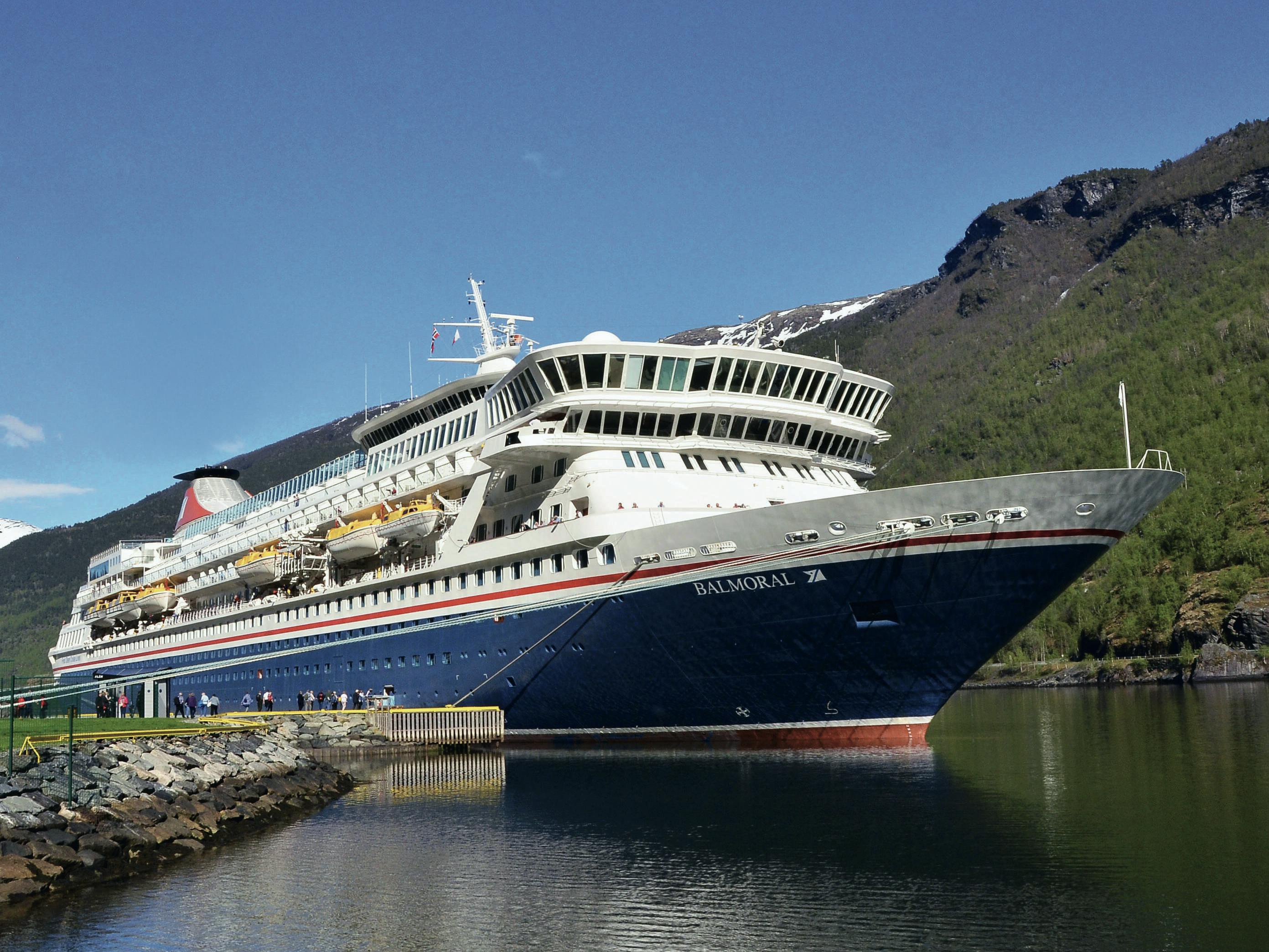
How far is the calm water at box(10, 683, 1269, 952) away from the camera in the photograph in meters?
13.1

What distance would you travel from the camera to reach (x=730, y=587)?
27.8m

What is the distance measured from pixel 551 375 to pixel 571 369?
0.65m

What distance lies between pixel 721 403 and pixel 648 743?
387 inches

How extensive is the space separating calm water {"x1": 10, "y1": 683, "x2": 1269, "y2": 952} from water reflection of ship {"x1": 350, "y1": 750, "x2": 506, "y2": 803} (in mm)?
264

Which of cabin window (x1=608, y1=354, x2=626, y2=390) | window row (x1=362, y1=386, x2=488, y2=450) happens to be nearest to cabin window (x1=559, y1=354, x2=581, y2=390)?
cabin window (x1=608, y1=354, x2=626, y2=390)

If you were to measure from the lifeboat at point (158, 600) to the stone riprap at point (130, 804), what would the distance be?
37357 mm

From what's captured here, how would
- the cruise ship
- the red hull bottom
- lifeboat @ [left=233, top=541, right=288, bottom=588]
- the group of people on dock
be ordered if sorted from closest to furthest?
the cruise ship
the red hull bottom
the group of people on dock
lifeboat @ [left=233, top=541, right=288, bottom=588]

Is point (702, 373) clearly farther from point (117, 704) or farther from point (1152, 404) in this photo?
point (1152, 404)

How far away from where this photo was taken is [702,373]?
32562 mm

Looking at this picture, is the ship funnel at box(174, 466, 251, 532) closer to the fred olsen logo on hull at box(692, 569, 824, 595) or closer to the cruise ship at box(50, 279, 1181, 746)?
the cruise ship at box(50, 279, 1181, 746)

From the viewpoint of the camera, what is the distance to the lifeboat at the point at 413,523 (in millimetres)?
37812

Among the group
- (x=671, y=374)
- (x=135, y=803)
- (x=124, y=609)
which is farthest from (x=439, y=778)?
(x=124, y=609)

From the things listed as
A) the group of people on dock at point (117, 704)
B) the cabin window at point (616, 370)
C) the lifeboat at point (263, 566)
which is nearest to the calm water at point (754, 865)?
the cabin window at point (616, 370)

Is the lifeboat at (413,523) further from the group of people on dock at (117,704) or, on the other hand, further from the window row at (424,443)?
the group of people on dock at (117,704)
